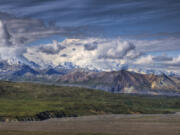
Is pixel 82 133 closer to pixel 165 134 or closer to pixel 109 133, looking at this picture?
pixel 109 133

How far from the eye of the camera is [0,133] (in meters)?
150

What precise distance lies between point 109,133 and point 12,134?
47842 millimetres

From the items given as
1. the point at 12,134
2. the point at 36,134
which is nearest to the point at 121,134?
the point at 36,134

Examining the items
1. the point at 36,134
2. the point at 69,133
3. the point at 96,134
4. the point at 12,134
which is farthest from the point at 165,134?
the point at 12,134

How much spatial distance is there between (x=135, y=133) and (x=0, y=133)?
67459 millimetres

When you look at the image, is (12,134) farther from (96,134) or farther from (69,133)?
(96,134)

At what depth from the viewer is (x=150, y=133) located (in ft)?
511

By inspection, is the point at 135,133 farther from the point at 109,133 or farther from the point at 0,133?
the point at 0,133

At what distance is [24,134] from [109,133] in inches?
1661

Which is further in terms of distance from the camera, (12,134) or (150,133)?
(150,133)

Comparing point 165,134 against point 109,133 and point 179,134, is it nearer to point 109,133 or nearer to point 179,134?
point 179,134

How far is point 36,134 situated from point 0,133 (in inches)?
716

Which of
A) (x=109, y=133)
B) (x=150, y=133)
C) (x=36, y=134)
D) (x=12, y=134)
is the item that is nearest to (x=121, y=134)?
(x=109, y=133)

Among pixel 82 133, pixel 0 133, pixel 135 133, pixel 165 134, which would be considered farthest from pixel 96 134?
pixel 0 133
